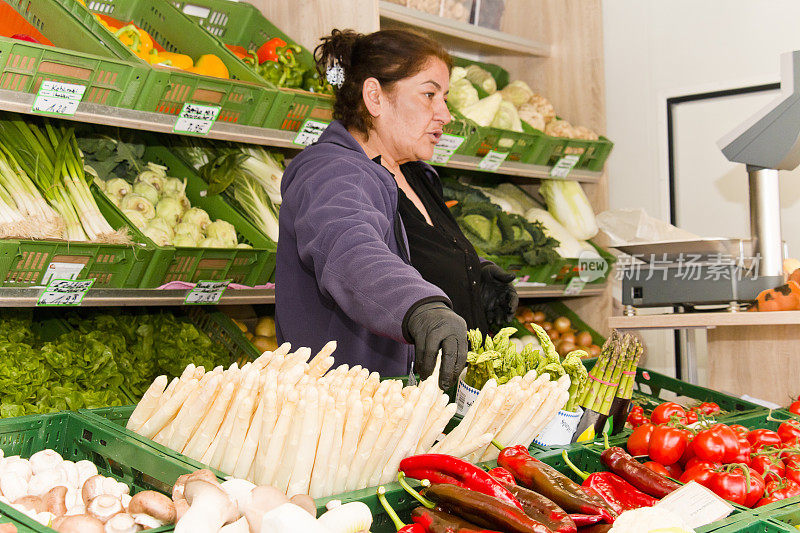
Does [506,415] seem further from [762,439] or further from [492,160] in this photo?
Result: [492,160]

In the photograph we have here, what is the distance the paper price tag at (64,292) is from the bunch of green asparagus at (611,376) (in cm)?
164

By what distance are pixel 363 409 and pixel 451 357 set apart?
8.2 inches

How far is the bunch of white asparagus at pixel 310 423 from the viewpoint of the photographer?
148cm

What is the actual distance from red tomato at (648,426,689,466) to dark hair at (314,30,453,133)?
1282 millimetres

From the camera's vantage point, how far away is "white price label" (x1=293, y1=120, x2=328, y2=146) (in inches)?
130

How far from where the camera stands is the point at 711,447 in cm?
197

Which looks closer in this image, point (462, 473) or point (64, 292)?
point (462, 473)

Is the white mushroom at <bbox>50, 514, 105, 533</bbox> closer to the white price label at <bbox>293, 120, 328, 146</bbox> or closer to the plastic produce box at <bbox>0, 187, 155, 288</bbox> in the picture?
the plastic produce box at <bbox>0, 187, 155, 288</bbox>

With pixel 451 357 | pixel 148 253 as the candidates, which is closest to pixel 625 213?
pixel 148 253

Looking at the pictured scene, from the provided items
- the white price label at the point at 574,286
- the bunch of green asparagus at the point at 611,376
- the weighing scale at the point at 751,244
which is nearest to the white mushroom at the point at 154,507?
the bunch of green asparagus at the point at 611,376

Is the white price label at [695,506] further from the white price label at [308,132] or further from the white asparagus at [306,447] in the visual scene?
the white price label at [308,132]

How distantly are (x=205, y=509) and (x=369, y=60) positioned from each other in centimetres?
176

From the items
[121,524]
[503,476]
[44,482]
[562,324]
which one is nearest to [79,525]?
[121,524]

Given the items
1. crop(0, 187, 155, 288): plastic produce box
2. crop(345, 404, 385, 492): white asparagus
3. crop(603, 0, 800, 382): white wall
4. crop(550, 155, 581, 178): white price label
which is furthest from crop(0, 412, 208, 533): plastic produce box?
crop(603, 0, 800, 382): white wall
